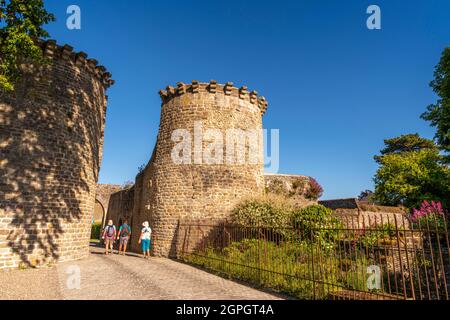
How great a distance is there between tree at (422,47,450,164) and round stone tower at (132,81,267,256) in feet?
32.3

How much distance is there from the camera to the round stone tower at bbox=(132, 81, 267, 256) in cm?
1334

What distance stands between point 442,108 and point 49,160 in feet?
63.9

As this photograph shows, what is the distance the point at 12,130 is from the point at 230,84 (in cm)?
953

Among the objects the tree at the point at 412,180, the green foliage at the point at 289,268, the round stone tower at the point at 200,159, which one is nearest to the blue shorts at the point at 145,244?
the round stone tower at the point at 200,159

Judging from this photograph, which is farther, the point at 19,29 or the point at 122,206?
the point at 122,206

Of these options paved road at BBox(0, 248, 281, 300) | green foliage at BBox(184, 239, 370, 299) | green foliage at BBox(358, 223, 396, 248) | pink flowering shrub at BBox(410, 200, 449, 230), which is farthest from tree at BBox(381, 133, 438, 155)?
paved road at BBox(0, 248, 281, 300)

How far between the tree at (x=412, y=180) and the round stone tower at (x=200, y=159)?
12779 mm

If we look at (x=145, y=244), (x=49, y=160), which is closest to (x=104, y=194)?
(x=145, y=244)

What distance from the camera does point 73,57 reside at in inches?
455

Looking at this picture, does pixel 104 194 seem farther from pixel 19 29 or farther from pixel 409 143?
pixel 409 143

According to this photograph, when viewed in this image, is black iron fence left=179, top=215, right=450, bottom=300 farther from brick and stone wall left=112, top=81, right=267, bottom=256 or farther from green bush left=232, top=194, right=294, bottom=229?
brick and stone wall left=112, top=81, right=267, bottom=256

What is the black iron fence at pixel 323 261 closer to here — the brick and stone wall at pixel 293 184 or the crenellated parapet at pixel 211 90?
the crenellated parapet at pixel 211 90
